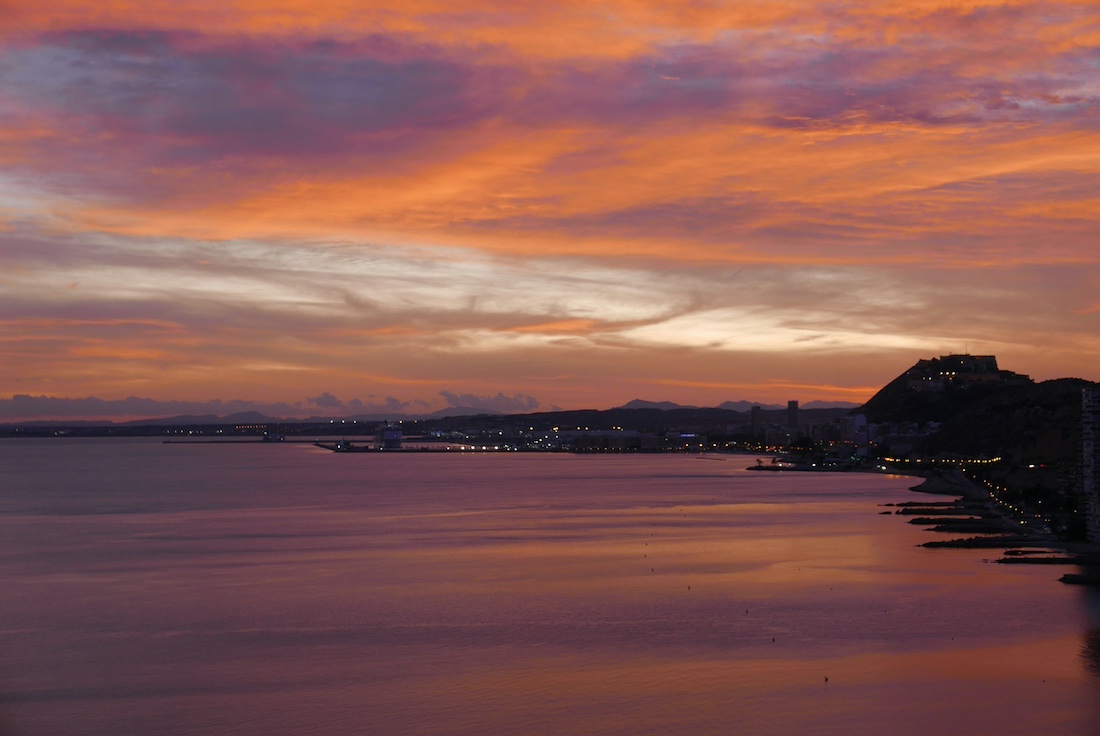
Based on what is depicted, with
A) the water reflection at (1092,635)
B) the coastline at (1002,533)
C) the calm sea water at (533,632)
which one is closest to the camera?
the calm sea water at (533,632)

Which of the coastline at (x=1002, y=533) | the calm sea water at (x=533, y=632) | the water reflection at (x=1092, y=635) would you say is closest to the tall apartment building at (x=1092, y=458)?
the coastline at (x=1002, y=533)

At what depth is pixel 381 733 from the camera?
67.6 ft

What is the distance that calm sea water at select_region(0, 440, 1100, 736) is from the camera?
2194 cm

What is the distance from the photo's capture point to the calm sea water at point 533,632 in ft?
72.0

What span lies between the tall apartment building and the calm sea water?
5.35 m

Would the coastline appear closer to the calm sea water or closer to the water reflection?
the calm sea water

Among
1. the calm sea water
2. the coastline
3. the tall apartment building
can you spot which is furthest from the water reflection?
the tall apartment building

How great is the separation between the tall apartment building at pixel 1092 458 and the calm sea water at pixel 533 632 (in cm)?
535

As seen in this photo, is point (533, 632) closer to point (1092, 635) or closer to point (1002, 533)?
point (1092, 635)

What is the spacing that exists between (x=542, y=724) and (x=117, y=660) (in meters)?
11.2

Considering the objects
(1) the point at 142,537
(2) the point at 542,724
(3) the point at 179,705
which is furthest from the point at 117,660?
(1) the point at 142,537

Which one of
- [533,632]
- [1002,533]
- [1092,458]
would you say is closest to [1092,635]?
[533,632]

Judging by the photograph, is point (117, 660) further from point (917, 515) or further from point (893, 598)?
point (917, 515)

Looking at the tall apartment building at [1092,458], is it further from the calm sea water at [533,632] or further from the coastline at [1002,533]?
the calm sea water at [533,632]
